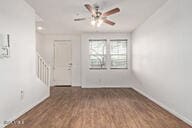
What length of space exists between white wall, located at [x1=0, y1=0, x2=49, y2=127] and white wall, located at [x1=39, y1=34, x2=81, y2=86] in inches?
149

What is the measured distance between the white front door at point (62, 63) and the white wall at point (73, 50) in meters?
0.19

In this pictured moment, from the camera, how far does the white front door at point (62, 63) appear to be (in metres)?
8.98

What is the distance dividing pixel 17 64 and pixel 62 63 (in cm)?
500

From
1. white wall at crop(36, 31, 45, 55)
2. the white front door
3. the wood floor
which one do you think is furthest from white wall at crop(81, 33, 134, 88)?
the wood floor

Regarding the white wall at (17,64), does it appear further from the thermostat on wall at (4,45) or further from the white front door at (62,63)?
the white front door at (62,63)

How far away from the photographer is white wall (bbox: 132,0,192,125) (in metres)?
3.59

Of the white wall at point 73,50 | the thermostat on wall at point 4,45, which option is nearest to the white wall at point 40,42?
the white wall at point 73,50

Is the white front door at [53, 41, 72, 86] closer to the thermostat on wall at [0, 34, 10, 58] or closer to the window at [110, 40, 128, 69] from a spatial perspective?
the window at [110, 40, 128, 69]

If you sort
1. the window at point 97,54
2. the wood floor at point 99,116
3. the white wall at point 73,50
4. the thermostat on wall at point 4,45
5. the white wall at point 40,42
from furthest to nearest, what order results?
the white wall at point 73,50, the window at point 97,54, the white wall at point 40,42, the wood floor at point 99,116, the thermostat on wall at point 4,45

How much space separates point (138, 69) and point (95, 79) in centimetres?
209

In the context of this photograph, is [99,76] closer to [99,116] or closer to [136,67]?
[136,67]

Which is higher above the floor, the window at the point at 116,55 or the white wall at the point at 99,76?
the window at the point at 116,55

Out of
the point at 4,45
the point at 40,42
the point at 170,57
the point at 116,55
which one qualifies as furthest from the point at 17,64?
the point at 116,55

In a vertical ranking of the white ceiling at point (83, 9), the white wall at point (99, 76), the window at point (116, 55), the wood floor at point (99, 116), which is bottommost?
the wood floor at point (99, 116)
